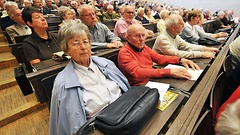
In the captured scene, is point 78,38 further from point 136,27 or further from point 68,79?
point 136,27

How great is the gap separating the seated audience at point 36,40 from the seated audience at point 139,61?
76 centimetres

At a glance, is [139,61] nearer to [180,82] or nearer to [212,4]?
[180,82]

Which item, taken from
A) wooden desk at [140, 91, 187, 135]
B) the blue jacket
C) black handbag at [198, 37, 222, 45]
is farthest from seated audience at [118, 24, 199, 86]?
black handbag at [198, 37, 222, 45]

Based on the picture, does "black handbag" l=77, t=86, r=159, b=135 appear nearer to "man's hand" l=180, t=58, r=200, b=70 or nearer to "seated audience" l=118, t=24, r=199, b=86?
"seated audience" l=118, t=24, r=199, b=86

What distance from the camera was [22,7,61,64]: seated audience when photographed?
137 centimetres

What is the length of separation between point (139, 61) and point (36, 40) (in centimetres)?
103

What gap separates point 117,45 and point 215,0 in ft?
35.7

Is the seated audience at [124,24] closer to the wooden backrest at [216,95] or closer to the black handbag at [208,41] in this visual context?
the black handbag at [208,41]

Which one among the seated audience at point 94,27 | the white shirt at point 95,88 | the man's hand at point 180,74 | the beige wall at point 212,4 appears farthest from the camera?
the beige wall at point 212,4

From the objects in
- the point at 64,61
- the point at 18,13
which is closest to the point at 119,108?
the point at 64,61

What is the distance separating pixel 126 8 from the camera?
247 centimetres

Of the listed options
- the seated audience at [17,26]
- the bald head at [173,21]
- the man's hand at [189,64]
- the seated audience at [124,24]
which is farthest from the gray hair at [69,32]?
the seated audience at [17,26]

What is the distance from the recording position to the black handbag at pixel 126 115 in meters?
0.59

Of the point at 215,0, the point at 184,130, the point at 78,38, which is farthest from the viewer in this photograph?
the point at 215,0
